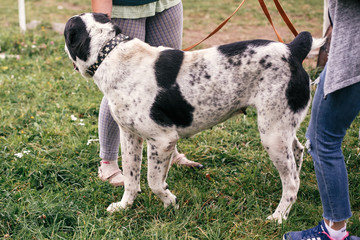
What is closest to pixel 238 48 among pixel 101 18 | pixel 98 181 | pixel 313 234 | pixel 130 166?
pixel 101 18

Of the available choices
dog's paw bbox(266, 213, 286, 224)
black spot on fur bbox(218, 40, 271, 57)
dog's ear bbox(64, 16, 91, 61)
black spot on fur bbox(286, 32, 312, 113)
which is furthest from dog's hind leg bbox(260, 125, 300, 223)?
dog's ear bbox(64, 16, 91, 61)

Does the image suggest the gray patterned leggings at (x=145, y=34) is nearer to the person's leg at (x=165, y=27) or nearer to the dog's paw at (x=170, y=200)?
the person's leg at (x=165, y=27)

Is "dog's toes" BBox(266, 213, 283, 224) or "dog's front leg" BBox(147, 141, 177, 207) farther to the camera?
"dog's toes" BBox(266, 213, 283, 224)

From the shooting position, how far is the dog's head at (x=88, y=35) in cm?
259

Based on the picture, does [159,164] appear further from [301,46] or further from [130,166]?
[301,46]

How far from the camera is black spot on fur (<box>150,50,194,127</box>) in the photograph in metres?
2.53

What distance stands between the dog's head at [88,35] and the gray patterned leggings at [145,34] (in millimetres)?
328

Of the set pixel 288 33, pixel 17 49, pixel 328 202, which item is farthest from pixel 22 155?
pixel 288 33

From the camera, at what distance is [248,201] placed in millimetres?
2994

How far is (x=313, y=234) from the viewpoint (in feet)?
8.23

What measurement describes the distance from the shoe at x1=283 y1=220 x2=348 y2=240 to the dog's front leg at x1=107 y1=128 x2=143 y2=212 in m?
1.09

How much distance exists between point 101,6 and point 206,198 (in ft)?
5.12

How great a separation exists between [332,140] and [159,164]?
1.08 metres

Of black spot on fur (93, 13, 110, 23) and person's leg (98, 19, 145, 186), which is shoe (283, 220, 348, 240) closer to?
person's leg (98, 19, 145, 186)
